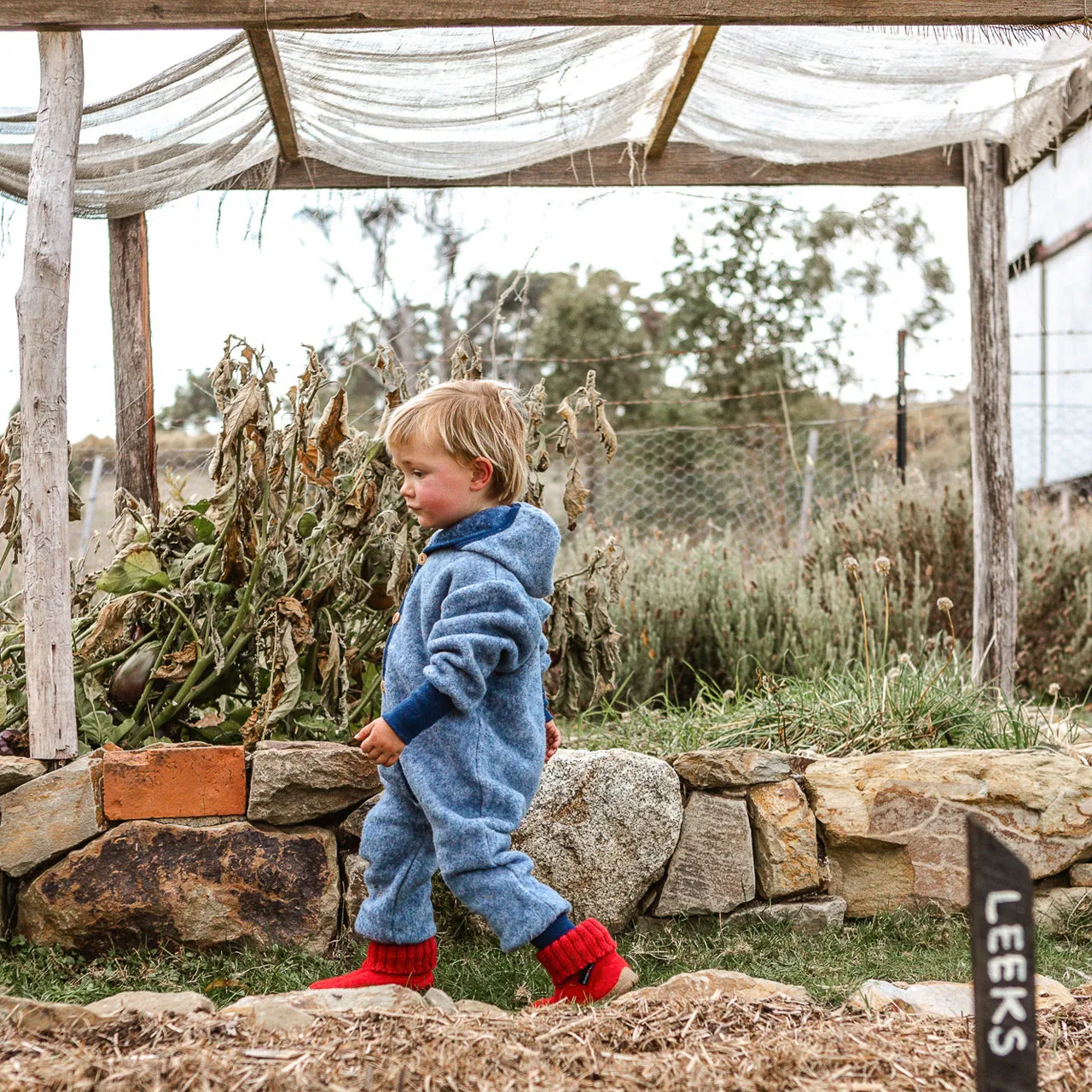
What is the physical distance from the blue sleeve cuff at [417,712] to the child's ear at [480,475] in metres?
0.46

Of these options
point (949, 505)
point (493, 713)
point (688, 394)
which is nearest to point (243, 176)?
point (493, 713)

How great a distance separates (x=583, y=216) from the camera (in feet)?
15.2

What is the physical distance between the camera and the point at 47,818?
2.73 m

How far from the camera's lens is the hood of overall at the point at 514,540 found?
7.61ft

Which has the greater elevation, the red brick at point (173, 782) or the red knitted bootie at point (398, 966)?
the red brick at point (173, 782)

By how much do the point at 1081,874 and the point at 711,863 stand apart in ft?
3.58

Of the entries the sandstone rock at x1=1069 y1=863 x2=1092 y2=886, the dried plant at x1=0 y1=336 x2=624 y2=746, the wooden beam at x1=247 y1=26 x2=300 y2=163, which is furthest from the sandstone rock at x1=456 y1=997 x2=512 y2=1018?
the wooden beam at x1=247 y1=26 x2=300 y2=163

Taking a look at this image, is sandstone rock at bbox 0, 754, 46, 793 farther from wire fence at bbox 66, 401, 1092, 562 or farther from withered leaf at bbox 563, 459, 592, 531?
wire fence at bbox 66, 401, 1092, 562

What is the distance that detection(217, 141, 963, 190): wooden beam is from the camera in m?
4.36

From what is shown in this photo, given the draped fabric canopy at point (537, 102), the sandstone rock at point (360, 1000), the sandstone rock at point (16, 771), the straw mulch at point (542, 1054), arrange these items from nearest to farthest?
the straw mulch at point (542, 1054)
the sandstone rock at point (360, 1000)
the sandstone rock at point (16, 771)
the draped fabric canopy at point (537, 102)

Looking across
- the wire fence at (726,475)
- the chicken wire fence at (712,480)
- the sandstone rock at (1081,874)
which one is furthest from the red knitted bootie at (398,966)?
the chicken wire fence at (712,480)

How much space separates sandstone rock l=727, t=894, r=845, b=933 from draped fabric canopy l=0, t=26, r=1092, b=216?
2541 millimetres

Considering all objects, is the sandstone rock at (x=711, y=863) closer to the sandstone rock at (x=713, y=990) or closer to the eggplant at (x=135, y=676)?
the sandstone rock at (x=713, y=990)

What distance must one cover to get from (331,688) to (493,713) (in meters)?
0.85
